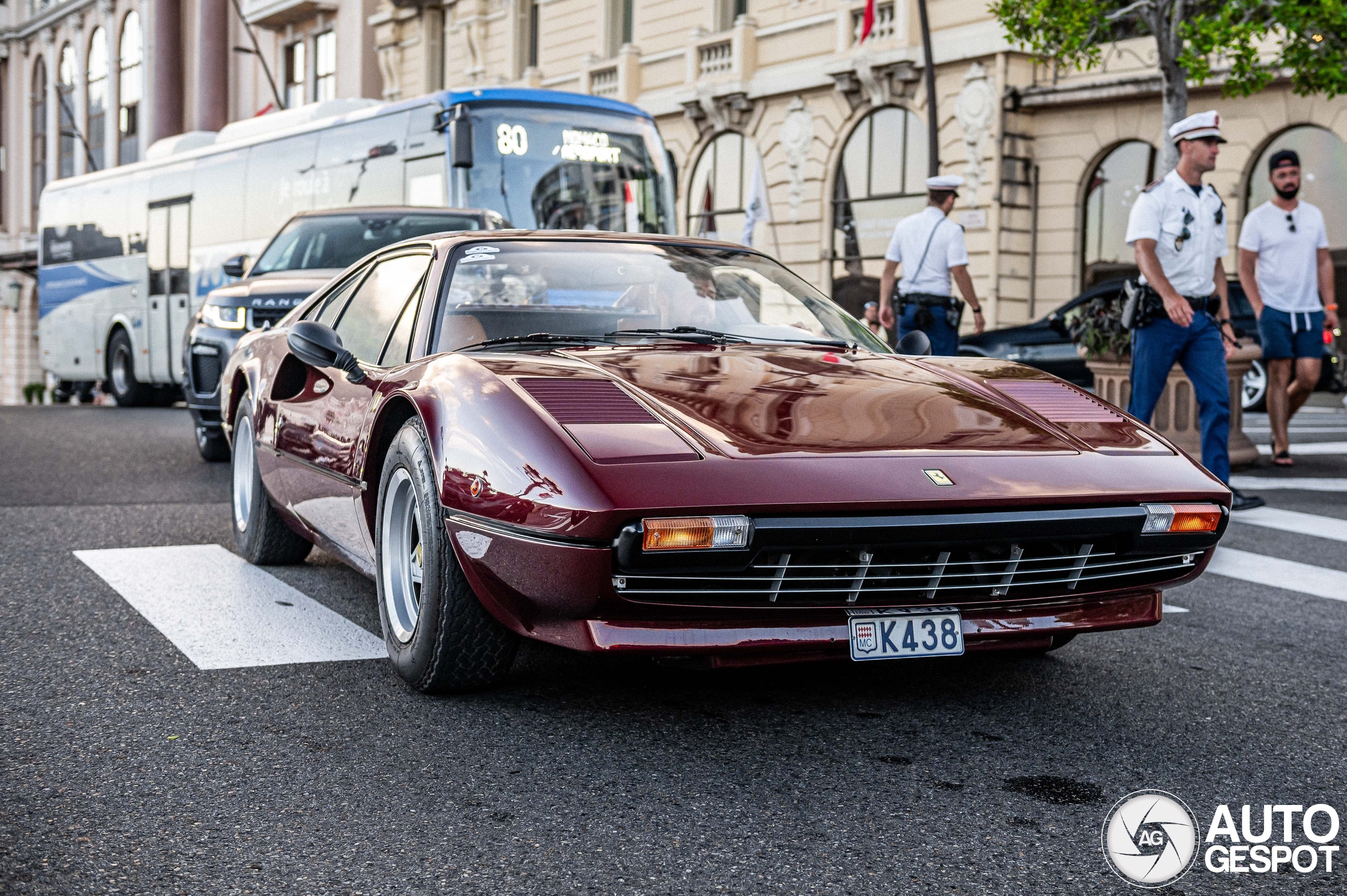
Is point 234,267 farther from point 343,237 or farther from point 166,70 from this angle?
point 166,70

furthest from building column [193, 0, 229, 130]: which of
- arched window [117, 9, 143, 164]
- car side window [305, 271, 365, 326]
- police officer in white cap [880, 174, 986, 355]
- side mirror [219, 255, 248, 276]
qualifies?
car side window [305, 271, 365, 326]

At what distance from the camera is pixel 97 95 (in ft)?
172

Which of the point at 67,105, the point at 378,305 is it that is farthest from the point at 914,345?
the point at 67,105

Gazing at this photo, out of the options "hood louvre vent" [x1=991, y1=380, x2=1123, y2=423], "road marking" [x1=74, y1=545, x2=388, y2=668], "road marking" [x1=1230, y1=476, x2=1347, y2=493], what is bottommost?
"road marking" [x1=1230, y1=476, x2=1347, y2=493]

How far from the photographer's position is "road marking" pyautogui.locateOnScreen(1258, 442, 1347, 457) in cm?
1172

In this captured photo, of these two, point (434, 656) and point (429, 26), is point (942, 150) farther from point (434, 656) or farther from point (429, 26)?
point (434, 656)

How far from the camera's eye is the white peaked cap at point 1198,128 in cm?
695

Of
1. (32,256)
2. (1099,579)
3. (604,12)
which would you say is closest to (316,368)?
(1099,579)

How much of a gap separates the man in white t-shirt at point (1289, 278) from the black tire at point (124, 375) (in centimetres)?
1480

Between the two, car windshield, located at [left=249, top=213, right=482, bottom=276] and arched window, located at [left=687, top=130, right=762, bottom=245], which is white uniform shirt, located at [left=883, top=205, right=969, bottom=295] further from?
arched window, located at [left=687, top=130, right=762, bottom=245]

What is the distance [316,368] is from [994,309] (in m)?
18.8

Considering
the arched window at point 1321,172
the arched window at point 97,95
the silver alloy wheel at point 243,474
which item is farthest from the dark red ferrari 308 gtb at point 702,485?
the arched window at point 97,95

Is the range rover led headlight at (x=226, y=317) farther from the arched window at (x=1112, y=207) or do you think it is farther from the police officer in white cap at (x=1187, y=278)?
the arched window at (x=1112, y=207)

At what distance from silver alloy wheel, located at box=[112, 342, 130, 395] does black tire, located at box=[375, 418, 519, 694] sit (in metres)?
17.8
